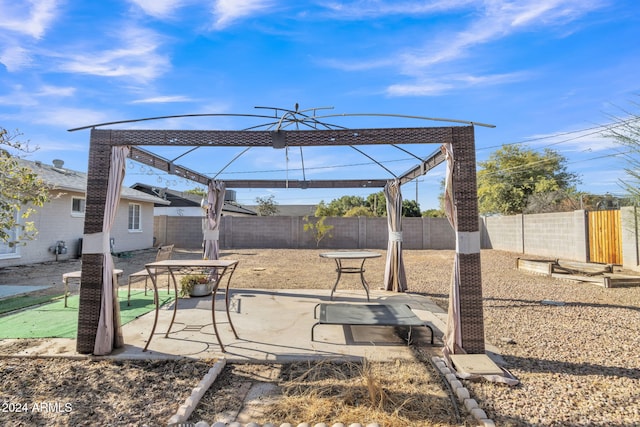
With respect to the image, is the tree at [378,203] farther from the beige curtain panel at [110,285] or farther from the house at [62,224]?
the beige curtain panel at [110,285]

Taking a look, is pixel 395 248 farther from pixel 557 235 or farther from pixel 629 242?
pixel 557 235

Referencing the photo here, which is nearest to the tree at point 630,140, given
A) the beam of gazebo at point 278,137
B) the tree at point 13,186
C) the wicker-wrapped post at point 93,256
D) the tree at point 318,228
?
the beam of gazebo at point 278,137

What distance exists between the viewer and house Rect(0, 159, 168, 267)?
8.77 m

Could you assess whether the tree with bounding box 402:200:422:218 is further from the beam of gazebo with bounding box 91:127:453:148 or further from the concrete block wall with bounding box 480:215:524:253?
the beam of gazebo with bounding box 91:127:453:148

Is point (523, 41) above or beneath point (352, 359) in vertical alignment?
above

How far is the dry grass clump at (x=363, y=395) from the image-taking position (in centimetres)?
205

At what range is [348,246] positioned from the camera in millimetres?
15984

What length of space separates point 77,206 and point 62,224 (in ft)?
3.30

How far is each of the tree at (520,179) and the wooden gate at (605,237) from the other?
9.62 meters

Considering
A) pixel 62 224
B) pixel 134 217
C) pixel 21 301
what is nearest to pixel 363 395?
pixel 21 301

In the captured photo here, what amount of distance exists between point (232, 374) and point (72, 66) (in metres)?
5.76

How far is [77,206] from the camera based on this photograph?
10.6 m

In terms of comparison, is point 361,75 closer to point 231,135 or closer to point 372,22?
point 372,22

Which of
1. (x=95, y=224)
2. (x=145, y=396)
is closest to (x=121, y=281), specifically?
(x=95, y=224)
